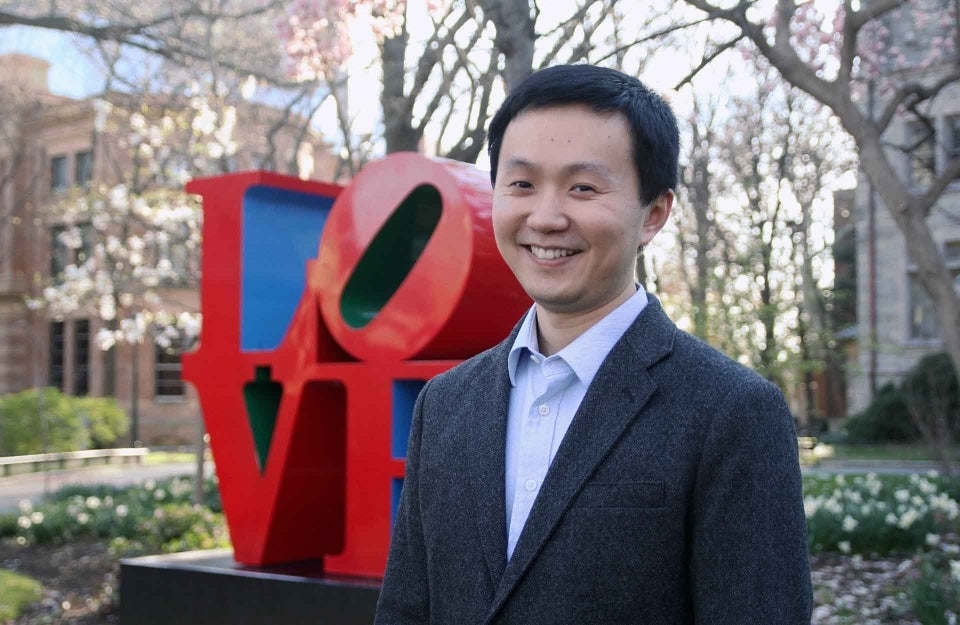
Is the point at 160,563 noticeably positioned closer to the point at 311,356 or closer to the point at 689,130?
the point at 311,356

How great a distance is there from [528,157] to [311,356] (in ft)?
12.8

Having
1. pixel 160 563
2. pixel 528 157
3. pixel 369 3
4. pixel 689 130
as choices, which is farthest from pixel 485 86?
pixel 689 130

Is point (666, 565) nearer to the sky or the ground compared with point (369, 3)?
nearer to the ground

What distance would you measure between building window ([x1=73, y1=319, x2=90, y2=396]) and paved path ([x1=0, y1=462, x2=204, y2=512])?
30.3 ft

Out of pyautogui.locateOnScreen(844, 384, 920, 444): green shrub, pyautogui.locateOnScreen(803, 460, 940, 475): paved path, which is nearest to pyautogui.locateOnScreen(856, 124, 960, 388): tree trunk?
pyautogui.locateOnScreen(803, 460, 940, 475): paved path

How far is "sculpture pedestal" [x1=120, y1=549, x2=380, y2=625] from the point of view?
5.14 meters

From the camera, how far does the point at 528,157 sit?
6.40 feet

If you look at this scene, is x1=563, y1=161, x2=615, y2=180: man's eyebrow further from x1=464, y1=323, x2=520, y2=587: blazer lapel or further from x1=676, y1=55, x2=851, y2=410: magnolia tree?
x1=676, y1=55, x2=851, y2=410: magnolia tree

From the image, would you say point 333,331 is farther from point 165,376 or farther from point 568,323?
point 165,376

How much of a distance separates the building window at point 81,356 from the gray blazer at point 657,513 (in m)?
31.9

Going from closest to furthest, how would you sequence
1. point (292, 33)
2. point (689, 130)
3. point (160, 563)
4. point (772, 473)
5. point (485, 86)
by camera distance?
point (772, 473), point (160, 563), point (485, 86), point (292, 33), point (689, 130)

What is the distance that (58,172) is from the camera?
31750 millimetres

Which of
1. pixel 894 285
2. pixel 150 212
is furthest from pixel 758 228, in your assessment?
pixel 150 212

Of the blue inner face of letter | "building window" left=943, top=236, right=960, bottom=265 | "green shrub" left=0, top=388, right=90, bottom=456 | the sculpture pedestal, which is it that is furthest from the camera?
"building window" left=943, top=236, right=960, bottom=265
